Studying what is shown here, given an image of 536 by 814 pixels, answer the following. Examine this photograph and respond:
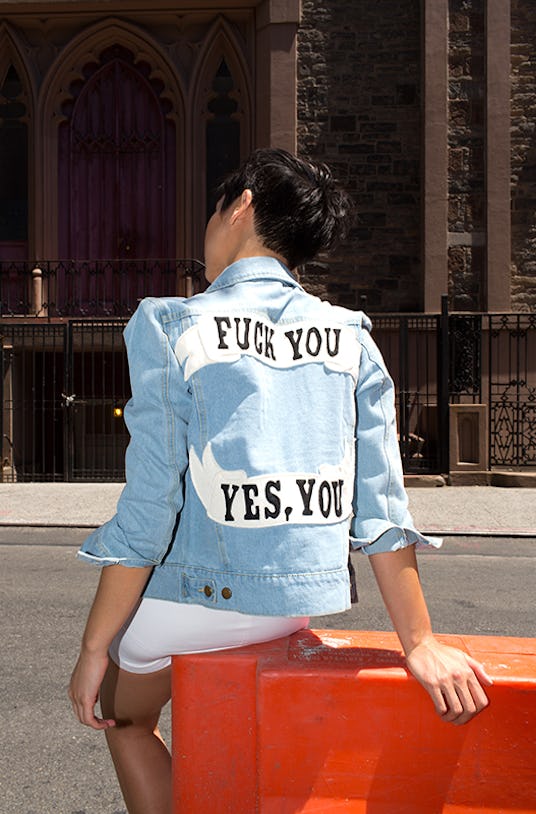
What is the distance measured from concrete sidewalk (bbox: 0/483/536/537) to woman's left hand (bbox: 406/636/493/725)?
25.2 ft

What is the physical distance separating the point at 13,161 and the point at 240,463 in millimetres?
17172

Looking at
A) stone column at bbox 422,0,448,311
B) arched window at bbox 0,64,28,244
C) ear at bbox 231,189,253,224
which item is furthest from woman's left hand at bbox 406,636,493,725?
arched window at bbox 0,64,28,244

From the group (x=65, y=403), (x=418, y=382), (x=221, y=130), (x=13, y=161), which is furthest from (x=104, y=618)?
(x=13, y=161)

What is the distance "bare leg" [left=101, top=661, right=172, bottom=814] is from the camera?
1.76 metres

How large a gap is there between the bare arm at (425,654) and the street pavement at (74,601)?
5.81 ft

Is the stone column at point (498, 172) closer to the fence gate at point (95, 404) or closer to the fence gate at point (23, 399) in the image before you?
the fence gate at point (95, 404)

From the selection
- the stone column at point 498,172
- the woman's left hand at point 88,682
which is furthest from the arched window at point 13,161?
the woman's left hand at point 88,682

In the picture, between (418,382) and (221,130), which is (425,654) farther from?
(221,130)

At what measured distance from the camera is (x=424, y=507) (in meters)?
11.0

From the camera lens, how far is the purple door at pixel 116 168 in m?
17.1

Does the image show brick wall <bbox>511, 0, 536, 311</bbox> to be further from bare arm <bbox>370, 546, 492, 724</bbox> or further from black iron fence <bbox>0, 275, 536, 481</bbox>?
bare arm <bbox>370, 546, 492, 724</bbox>

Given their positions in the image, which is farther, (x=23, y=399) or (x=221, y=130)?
(x=221, y=130)

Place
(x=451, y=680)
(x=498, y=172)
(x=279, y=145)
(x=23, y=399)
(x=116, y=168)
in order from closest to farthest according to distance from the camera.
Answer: (x=451, y=680), (x=23, y=399), (x=498, y=172), (x=279, y=145), (x=116, y=168)

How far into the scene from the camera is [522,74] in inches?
621
